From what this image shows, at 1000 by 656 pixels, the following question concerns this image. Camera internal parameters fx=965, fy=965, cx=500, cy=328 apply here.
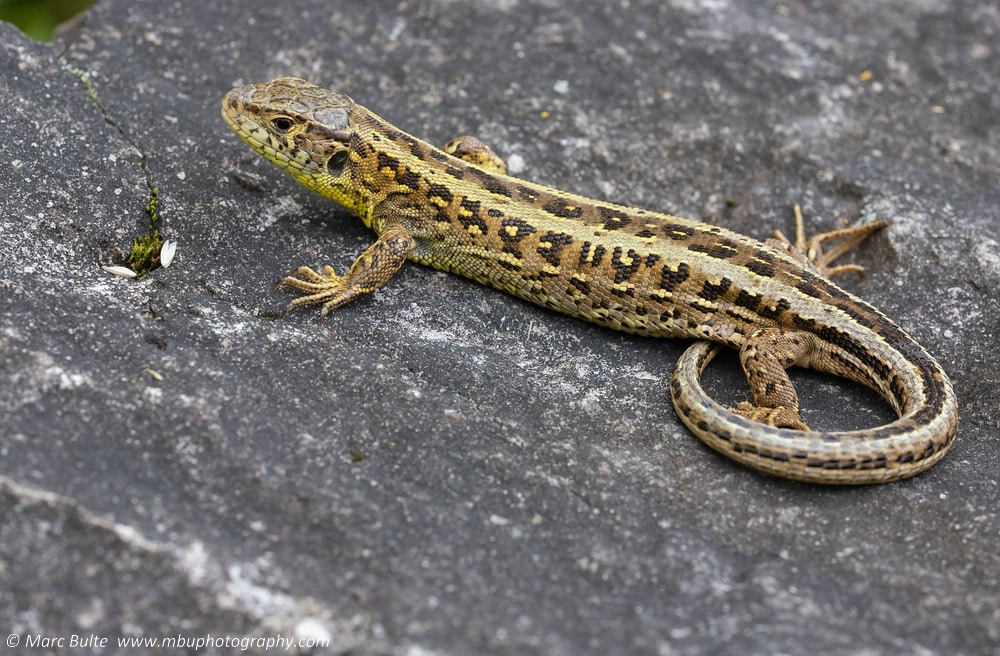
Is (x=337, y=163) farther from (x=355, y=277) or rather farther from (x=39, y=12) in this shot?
(x=39, y=12)

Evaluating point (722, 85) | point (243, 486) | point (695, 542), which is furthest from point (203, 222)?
point (722, 85)

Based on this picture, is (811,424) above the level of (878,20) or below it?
below

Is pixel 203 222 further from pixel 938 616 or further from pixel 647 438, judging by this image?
pixel 938 616

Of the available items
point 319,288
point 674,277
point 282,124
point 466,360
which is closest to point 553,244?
point 674,277

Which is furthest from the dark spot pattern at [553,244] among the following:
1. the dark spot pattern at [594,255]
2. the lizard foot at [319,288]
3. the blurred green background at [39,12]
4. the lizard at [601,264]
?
the blurred green background at [39,12]

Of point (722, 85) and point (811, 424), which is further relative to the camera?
point (722, 85)

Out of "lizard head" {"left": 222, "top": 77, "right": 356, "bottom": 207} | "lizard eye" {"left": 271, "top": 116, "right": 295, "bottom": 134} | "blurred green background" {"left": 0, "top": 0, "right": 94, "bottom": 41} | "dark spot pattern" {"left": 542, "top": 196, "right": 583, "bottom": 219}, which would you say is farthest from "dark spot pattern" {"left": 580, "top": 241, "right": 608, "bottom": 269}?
"blurred green background" {"left": 0, "top": 0, "right": 94, "bottom": 41}
